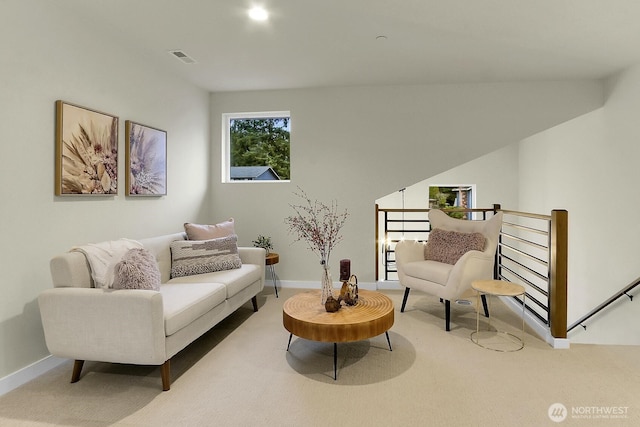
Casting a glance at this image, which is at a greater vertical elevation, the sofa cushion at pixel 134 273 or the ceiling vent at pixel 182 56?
the ceiling vent at pixel 182 56

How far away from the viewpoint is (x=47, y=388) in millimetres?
2316

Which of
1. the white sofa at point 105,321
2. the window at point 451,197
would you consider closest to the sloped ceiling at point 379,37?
the white sofa at point 105,321

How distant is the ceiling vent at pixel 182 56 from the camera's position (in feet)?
11.6

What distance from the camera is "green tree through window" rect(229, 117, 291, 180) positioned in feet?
16.5

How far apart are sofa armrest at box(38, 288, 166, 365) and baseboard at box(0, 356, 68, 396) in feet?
1.12

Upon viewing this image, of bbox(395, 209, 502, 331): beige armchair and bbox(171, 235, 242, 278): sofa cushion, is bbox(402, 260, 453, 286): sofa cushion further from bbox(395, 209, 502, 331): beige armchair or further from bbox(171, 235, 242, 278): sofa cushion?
bbox(171, 235, 242, 278): sofa cushion

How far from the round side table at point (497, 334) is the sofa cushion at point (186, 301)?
210cm

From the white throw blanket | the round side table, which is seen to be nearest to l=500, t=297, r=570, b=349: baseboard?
the round side table

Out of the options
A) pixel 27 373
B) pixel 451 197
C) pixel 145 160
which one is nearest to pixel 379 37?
pixel 145 160

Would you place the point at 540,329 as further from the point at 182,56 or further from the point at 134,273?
the point at 182,56

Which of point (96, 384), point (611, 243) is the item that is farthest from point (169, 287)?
point (611, 243)

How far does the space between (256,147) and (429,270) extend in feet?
9.52

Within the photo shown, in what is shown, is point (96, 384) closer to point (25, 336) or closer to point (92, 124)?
point (25, 336)

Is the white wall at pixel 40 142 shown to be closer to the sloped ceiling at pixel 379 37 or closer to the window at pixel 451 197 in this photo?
the sloped ceiling at pixel 379 37
